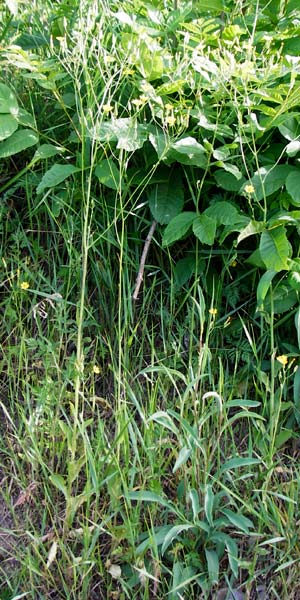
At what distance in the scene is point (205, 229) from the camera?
2.15 metres

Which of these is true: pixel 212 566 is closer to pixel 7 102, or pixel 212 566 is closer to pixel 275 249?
pixel 275 249

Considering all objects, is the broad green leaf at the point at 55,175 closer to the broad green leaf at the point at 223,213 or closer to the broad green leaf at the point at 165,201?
the broad green leaf at the point at 165,201

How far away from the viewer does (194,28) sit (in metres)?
2.27

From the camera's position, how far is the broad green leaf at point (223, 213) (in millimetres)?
2150

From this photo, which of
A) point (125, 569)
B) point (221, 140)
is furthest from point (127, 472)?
point (221, 140)

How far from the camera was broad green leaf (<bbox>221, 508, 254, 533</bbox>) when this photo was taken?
1729 millimetres

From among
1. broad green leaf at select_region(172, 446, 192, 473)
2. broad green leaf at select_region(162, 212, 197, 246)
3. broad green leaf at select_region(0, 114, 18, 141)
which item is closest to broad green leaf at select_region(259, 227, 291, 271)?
broad green leaf at select_region(162, 212, 197, 246)

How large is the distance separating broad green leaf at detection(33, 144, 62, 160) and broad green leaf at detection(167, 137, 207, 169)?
15.7 inches

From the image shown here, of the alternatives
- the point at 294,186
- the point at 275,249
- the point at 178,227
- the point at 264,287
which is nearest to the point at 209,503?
the point at 264,287

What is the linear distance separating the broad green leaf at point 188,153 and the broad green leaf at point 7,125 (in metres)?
0.52

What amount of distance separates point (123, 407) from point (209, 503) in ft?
1.11

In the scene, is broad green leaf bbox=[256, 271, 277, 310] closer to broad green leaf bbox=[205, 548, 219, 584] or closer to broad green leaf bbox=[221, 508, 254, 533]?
broad green leaf bbox=[221, 508, 254, 533]

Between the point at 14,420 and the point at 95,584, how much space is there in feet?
1.92

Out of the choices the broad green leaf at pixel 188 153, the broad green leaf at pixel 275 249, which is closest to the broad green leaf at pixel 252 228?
the broad green leaf at pixel 275 249
